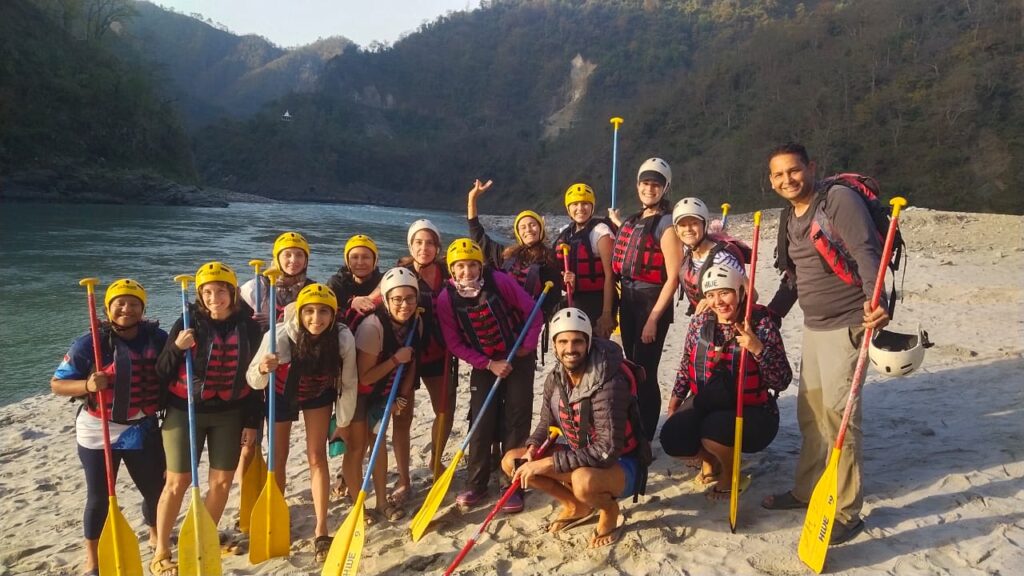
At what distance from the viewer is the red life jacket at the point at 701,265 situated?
152 inches

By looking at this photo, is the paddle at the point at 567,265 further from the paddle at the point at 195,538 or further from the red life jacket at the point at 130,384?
the red life jacket at the point at 130,384

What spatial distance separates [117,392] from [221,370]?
0.55 meters

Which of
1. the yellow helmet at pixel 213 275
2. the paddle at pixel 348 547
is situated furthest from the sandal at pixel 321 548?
the yellow helmet at pixel 213 275

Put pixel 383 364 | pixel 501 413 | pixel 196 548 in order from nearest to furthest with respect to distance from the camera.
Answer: pixel 196 548 → pixel 383 364 → pixel 501 413

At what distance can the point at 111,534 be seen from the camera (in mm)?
3510

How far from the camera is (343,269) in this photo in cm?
459

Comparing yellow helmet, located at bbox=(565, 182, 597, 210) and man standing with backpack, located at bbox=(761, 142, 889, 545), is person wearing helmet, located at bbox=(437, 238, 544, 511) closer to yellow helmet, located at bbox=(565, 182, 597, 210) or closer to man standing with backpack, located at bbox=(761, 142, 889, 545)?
yellow helmet, located at bbox=(565, 182, 597, 210)

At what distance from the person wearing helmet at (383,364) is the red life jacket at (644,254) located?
4.91 feet

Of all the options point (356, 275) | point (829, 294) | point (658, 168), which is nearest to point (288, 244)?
point (356, 275)

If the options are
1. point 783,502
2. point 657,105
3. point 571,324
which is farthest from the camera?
point 657,105

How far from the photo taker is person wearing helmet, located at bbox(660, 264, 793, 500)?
11.9 feet

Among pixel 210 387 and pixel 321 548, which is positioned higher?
pixel 210 387

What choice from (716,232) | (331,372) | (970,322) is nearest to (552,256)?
(716,232)

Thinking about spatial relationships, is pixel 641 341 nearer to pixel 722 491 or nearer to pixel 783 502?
pixel 722 491
